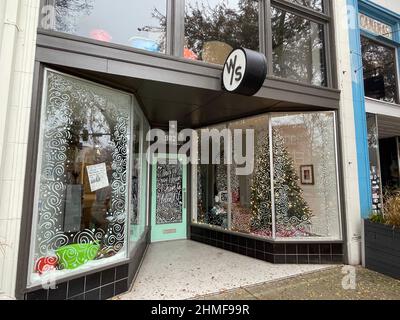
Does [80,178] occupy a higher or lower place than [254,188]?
higher

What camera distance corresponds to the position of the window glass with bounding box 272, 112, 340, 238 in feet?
14.0

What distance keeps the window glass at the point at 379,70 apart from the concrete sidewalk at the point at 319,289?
346 centimetres

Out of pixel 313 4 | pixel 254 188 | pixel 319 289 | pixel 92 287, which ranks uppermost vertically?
pixel 313 4

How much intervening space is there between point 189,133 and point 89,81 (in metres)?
3.18

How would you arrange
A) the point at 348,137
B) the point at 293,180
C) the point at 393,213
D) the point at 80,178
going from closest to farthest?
the point at 80,178, the point at 393,213, the point at 348,137, the point at 293,180

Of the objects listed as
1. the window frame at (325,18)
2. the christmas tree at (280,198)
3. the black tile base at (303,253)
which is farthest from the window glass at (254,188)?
the window frame at (325,18)

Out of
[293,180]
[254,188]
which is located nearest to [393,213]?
[293,180]

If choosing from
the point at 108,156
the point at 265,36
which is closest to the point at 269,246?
the point at 108,156

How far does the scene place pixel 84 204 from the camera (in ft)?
9.48

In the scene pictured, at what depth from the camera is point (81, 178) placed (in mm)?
2883

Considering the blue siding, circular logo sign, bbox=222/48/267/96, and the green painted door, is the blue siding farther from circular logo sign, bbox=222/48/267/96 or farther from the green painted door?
the green painted door

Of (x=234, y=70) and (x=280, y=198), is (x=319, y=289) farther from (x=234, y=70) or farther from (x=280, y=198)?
(x=234, y=70)

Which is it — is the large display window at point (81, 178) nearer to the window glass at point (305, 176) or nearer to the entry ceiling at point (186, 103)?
the entry ceiling at point (186, 103)

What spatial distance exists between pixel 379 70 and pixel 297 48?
2225 mm
